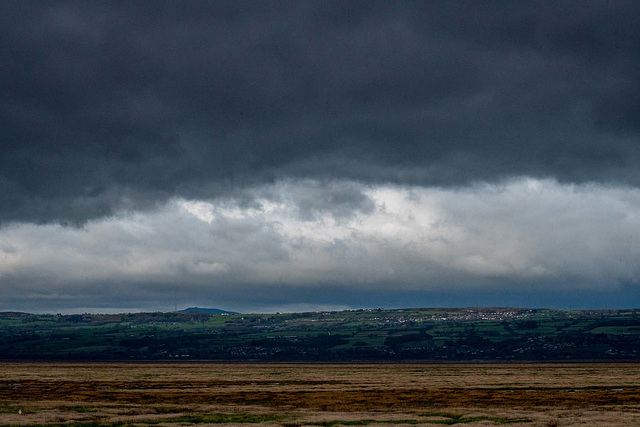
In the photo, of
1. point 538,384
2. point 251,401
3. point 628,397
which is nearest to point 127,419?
point 251,401

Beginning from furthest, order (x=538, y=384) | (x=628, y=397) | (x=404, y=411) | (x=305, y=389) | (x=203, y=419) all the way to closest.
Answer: (x=538, y=384)
(x=305, y=389)
(x=628, y=397)
(x=404, y=411)
(x=203, y=419)

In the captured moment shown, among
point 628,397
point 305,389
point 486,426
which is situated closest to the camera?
point 486,426

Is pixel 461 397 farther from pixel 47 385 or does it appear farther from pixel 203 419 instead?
pixel 47 385

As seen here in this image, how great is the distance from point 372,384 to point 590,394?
4682cm

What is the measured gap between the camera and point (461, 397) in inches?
4156

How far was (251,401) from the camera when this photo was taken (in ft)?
334

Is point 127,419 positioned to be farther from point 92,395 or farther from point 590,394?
point 590,394

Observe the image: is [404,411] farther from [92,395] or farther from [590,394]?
[92,395]

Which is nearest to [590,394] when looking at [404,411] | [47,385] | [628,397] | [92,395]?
[628,397]

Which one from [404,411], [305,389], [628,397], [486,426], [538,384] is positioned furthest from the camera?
[538,384]

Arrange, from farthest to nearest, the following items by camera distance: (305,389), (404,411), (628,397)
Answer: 1. (305,389)
2. (628,397)
3. (404,411)

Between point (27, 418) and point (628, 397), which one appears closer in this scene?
point (27, 418)

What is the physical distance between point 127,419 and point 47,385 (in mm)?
74296

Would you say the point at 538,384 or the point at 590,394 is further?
the point at 538,384
